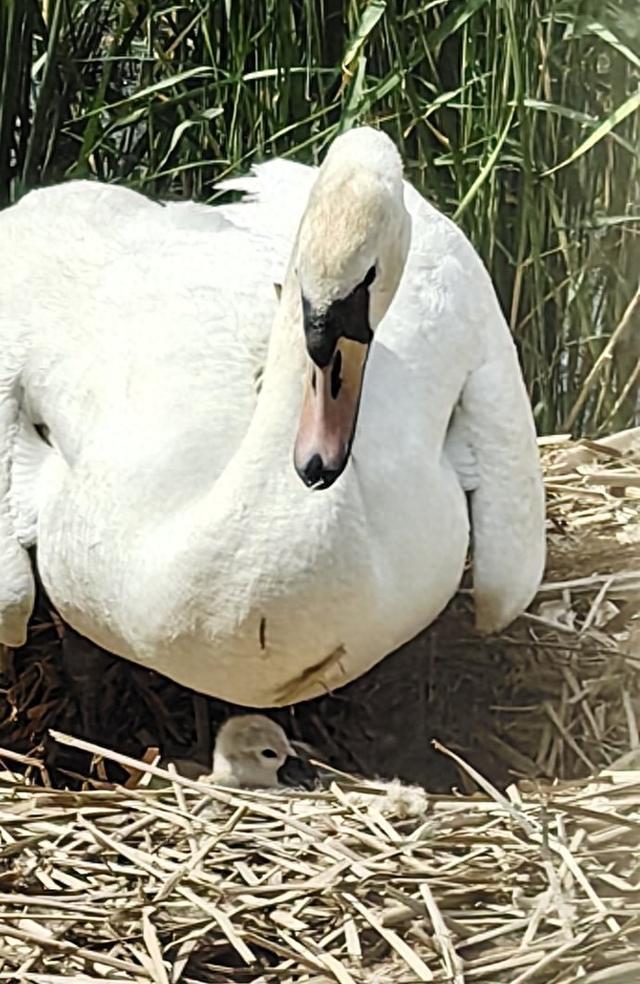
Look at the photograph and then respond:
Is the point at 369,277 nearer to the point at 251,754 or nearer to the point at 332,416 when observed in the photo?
the point at 332,416

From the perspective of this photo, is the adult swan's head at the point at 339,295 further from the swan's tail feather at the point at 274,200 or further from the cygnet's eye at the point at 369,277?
the swan's tail feather at the point at 274,200

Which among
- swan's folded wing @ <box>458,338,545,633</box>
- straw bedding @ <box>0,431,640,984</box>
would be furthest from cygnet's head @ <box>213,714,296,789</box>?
swan's folded wing @ <box>458,338,545,633</box>

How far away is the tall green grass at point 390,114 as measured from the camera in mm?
2330

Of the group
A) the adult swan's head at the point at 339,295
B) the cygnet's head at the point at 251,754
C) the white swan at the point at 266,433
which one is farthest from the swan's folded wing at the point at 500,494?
the adult swan's head at the point at 339,295

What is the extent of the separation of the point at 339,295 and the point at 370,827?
484mm

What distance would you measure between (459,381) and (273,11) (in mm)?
732

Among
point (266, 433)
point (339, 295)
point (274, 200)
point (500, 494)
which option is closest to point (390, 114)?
point (274, 200)

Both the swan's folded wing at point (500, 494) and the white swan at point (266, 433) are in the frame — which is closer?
the white swan at point (266, 433)

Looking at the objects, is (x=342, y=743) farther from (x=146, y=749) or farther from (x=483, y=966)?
(x=483, y=966)

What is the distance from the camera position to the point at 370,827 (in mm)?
1833

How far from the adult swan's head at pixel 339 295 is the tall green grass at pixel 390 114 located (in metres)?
0.44

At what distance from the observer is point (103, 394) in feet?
6.73

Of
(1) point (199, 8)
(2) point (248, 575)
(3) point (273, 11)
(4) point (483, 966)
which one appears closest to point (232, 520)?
(2) point (248, 575)

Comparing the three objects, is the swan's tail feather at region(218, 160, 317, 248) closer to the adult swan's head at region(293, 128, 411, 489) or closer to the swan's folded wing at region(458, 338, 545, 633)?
the swan's folded wing at region(458, 338, 545, 633)
